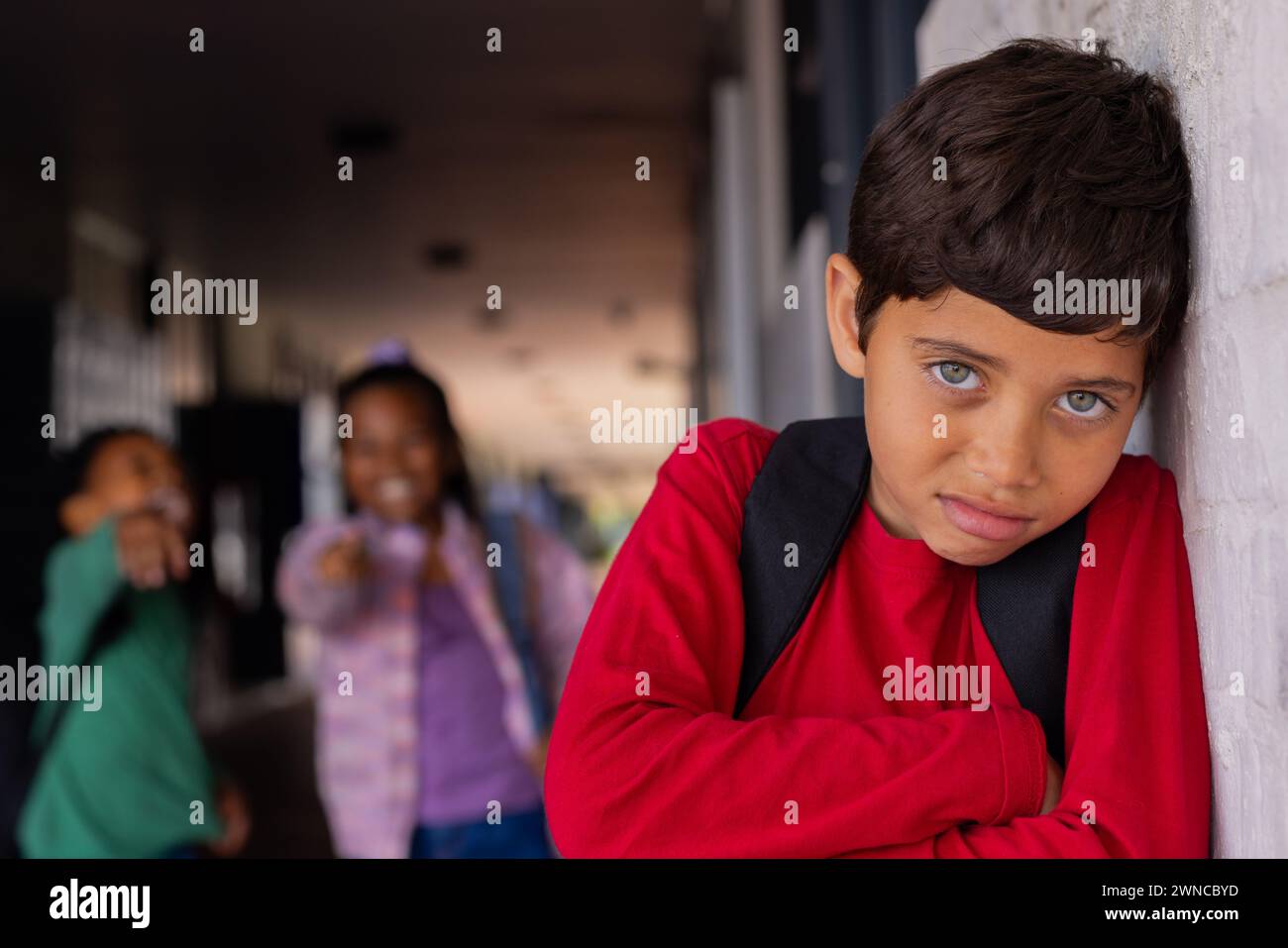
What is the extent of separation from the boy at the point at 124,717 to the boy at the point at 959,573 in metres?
1.45

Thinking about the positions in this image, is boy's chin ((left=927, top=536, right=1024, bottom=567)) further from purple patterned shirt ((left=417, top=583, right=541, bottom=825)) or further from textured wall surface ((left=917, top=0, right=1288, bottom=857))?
purple patterned shirt ((left=417, top=583, right=541, bottom=825))

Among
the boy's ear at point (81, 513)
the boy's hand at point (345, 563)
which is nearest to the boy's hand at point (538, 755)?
the boy's hand at point (345, 563)

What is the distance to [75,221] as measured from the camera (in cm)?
492

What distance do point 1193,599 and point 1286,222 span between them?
221 millimetres

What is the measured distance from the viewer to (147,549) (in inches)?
76.5

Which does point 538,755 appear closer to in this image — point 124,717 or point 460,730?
point 460,730

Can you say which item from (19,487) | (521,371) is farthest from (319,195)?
(521,371)

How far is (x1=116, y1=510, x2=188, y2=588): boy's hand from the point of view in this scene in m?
1.94

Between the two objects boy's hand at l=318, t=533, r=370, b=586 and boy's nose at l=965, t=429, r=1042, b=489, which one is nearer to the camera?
boy's nose at l=965, t=429, r=1042, b=489

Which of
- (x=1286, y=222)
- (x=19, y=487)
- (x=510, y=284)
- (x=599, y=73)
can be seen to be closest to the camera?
(x=1286, y=222)

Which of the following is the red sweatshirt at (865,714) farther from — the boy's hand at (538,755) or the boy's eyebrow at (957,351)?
the boy's hand at (538,755)

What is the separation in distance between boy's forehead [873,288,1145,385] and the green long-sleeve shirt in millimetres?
1609

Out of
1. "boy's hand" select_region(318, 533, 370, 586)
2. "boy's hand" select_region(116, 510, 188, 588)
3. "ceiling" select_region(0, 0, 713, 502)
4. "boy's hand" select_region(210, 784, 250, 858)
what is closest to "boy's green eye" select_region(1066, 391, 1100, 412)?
"boy's hand" select_region(318, 533, 370, 586)

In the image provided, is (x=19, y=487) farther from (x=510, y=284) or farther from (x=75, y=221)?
(x=510, y=284)
